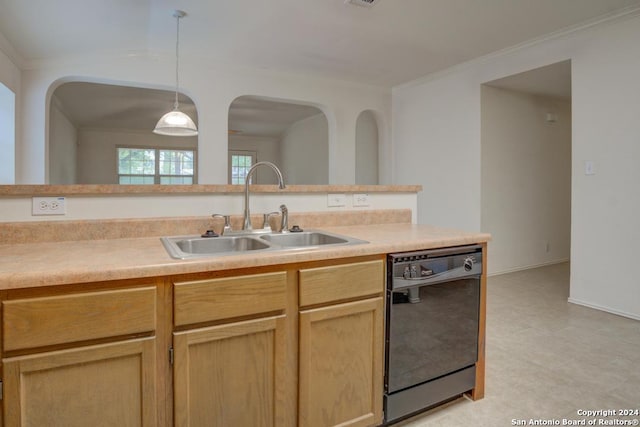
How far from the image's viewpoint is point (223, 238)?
67.6 inches

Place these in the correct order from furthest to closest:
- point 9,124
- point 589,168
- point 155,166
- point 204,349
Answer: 1. point 155,166
2. point 9,124
3. point 589,168
4. point 204,349

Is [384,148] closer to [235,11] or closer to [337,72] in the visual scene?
[337,72]

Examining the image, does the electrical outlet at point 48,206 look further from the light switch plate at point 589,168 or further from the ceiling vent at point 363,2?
the light switch plate at point 589,168

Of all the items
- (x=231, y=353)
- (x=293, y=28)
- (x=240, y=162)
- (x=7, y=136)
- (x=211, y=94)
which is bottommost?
(x=231, y=353)

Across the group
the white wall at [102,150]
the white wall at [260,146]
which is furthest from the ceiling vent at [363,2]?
the white wall at [102,150]

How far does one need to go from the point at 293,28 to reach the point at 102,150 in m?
6.59

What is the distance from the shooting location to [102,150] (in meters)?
8.19

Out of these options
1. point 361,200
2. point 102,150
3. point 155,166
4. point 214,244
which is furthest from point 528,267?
point 102,150

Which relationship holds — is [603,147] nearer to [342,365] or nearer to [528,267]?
[528,267]

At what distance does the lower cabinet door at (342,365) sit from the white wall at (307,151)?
5.06 m

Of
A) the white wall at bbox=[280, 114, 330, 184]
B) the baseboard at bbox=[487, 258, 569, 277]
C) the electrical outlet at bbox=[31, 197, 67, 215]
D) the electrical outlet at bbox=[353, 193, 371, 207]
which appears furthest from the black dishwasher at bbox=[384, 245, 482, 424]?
the white wall at bbox=[280, 114, 330, 184]

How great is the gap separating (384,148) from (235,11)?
3042mm

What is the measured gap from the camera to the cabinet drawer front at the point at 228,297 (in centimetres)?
117

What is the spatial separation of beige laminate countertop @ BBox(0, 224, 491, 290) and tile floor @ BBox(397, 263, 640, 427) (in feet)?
2.68
